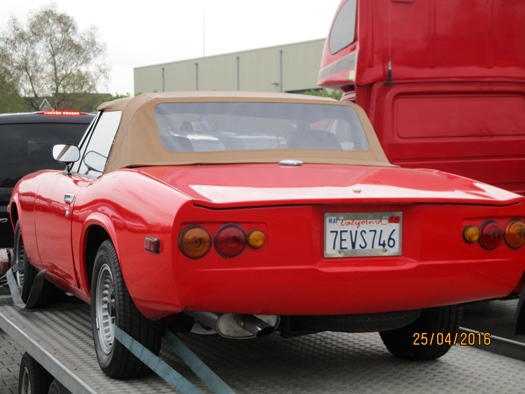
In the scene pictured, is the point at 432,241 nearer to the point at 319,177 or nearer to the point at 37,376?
the point at 319,177

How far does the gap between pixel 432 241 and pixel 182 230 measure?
107cm

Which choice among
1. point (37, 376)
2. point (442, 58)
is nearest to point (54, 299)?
point (37, 376)

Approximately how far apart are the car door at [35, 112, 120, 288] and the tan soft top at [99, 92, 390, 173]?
0.23 m

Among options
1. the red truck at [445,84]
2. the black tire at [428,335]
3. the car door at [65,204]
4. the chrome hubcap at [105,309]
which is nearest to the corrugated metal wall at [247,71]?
the red truck at [445,84]

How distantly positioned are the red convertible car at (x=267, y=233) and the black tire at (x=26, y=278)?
1149mm

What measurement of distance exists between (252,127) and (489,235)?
4.85 ft

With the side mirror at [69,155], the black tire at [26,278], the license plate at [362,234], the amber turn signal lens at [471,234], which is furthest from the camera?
the black tire at [26,278]

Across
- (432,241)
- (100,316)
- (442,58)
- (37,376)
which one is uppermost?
(442,58)

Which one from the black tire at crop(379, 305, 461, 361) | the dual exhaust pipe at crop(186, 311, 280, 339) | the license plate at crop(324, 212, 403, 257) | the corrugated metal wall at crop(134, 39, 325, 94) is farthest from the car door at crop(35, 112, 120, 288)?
the corrugated metal wall at crop(134, 39, 325, 94)

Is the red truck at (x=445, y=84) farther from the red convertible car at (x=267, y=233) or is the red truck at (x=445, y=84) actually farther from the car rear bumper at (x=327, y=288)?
the car rear bumper at (x=327, y=288)

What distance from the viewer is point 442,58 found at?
26.0 ft

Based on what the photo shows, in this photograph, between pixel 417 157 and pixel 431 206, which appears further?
pixel 417 157

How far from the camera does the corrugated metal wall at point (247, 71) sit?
195ft
